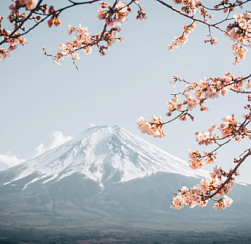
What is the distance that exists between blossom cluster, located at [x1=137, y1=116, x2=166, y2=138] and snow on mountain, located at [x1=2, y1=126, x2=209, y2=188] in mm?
131574

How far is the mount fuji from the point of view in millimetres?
84562

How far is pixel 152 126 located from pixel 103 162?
504 feet

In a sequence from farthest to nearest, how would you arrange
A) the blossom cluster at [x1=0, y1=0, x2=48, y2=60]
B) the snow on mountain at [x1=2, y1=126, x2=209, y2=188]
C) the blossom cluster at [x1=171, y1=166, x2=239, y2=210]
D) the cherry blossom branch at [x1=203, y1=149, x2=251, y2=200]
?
the snow on mountain at [x1=2, y1=126, x2=209, y2=188]
the blossom cluster at [x1=171, y1=166, x2=239, y2=210]
the cherry blossom branch at [x1=203, y1=149, x2=251, y2=200]
the blossom cluster at [x1=0, y1=0, x2=48, y2=60]

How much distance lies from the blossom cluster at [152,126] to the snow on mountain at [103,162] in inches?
5180

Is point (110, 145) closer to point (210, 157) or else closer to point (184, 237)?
point (184, 237)


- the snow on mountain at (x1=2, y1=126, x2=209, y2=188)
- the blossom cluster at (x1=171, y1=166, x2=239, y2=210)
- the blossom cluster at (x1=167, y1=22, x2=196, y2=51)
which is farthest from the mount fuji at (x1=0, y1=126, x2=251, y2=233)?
the blossom cluster at (x1=167, y1=22, x2=196, y2=51)

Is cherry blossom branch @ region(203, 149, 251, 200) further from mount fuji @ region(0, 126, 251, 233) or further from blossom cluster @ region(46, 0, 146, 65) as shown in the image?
mount fuji @ region(0, 126, 251, 233)

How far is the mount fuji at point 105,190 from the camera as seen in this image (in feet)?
277

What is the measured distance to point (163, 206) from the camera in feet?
361

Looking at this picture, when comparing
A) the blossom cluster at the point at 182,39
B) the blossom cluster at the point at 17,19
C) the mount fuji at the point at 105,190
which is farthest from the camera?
the mount fuji at the point at 105,190

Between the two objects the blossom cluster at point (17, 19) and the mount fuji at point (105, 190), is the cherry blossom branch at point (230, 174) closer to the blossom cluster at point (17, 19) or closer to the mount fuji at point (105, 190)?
the blossom cluster at point (17, 19)

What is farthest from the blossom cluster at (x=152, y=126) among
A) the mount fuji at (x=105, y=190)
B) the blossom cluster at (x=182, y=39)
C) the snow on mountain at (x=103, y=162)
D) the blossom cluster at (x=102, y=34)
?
the snow on mountain at (x=103, y=162)

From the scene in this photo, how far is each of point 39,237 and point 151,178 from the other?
86.6 m

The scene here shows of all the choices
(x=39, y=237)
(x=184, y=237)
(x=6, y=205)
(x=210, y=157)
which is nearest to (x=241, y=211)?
(x=184, y=237)
